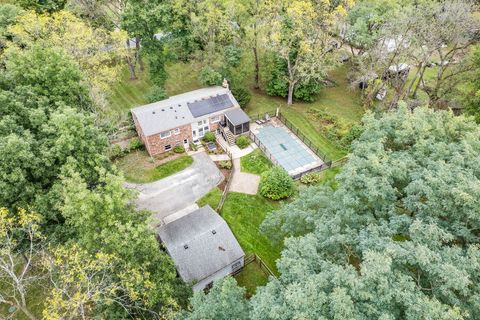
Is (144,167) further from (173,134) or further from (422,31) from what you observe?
(422,31)

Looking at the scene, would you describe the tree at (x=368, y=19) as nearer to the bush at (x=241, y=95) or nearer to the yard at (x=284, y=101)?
the yard at (x=284, y=101)

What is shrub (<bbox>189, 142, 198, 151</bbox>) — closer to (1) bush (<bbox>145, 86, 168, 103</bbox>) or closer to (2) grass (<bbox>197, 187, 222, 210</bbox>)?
(2) grass (<bbox>197, 187, 222, 210</bbox>)

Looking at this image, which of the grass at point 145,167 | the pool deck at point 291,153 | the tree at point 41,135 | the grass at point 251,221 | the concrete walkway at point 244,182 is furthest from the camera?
the pool deck at point 291,153

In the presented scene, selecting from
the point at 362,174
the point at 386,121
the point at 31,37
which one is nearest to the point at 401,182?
the point at 362,174

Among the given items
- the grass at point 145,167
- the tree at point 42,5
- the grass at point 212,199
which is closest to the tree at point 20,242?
the grass at point 145,167

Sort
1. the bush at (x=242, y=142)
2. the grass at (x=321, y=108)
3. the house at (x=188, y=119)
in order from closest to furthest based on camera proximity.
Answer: the house at (x=188, y=119) < the bush at (x=242, y=142) < the grass at (x=321, y=108)

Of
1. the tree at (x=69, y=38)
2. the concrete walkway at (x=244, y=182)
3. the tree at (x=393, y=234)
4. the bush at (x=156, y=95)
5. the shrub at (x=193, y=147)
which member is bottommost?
the concrete walkway at (x=244, y=182)

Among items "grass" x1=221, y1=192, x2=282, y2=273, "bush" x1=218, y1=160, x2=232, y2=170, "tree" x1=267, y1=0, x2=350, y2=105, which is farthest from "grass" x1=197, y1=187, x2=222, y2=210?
"tree" x1=267, y1=0, x2=350, y2=105
